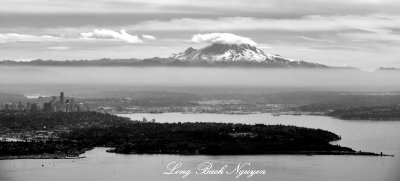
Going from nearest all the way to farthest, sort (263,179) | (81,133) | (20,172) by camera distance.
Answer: (263,179)
(20,172)
(81,133)

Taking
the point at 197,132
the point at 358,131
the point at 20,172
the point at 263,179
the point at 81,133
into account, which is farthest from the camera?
the point at 358,131

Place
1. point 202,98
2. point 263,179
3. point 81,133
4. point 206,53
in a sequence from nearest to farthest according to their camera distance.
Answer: point 263,179, point 81,133, point 202,98, point 206,53

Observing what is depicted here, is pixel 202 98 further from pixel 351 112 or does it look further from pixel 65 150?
pixel 65 150

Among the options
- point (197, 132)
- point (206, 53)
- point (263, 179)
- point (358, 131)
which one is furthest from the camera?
point (206, 53)

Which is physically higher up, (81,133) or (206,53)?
(206,53)

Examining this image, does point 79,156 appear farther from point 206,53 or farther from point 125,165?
point 206,53

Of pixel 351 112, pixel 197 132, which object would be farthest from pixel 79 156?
pixel 351 112

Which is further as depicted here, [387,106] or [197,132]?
[387,106]

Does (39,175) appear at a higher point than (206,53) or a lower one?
lower

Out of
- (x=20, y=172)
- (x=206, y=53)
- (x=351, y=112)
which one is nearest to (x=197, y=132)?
(x=20, y=172)
